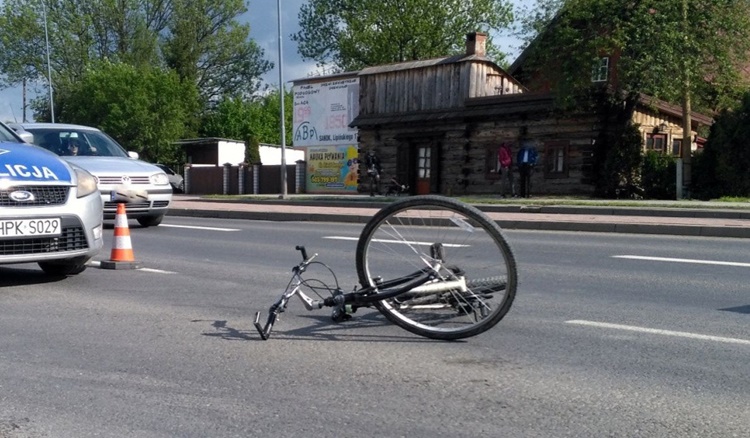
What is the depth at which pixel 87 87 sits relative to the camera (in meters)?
56.7

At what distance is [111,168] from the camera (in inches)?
532

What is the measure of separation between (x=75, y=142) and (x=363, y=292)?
9930mm

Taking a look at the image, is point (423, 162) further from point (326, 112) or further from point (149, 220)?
point (149, 220)

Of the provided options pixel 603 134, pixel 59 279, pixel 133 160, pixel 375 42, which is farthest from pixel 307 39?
pixel 59 279

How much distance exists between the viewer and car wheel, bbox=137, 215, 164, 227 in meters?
15.1

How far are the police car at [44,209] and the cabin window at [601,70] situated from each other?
20.5 m

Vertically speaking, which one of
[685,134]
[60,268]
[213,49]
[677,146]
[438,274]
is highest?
[213,49]

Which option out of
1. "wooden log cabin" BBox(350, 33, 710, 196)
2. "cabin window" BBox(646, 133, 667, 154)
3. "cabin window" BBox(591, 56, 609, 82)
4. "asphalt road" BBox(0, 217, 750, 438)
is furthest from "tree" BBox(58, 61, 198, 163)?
"asphalt road" BBox(0, 217, 750, 438)

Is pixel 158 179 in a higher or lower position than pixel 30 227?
higher

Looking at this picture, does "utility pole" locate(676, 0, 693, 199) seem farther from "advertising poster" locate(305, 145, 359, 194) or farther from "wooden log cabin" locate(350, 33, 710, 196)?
"advertising poster" locate(305, 145, 359, 194)

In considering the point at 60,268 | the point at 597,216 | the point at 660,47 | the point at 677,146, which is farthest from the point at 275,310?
the point at 677,146

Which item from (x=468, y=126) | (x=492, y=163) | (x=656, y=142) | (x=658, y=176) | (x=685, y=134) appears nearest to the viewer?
(x=658, y=176)

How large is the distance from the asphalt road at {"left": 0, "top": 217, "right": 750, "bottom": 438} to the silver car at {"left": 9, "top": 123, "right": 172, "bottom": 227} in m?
5.03

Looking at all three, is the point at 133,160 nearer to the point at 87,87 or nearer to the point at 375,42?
the point at 375,42
